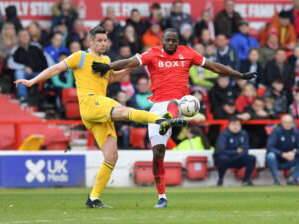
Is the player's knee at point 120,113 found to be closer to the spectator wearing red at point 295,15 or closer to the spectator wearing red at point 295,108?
the spectator wearing red at point 295,108

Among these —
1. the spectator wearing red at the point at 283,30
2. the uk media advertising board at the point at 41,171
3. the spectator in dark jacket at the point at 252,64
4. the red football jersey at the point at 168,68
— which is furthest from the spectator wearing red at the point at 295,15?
the red football jersey at the point at 168,68

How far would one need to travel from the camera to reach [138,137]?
23.2 metres

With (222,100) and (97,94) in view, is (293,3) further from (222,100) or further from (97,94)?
(97,94)

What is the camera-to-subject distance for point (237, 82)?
81.6 feet

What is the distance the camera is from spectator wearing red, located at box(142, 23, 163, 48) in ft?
83.0

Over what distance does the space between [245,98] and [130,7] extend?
13.5 ft

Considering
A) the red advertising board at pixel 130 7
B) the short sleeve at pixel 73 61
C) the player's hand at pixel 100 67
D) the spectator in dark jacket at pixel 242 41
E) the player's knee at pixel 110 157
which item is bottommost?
the player's knee at pixel 110 157

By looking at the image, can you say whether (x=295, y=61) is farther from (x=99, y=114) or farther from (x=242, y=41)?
(x=99, y=114)

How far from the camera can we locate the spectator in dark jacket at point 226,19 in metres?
26.2

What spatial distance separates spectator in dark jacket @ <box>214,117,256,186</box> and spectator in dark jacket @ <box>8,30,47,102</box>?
4.21 metres

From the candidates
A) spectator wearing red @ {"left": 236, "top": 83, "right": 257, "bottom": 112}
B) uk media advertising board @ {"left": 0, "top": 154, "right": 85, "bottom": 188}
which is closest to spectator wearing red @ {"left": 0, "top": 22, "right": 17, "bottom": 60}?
uk media advertising board @ {"left": 0, "top": 154, "right": 85, "bottom": 188}

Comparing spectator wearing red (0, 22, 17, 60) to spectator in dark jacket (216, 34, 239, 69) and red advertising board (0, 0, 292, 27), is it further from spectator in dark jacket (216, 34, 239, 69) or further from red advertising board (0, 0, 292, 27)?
spectator in dark jacket (216, 34, 239, 69)

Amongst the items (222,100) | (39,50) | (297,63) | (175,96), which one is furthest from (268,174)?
(175,96)

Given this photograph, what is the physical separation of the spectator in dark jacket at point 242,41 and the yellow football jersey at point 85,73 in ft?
36.6
